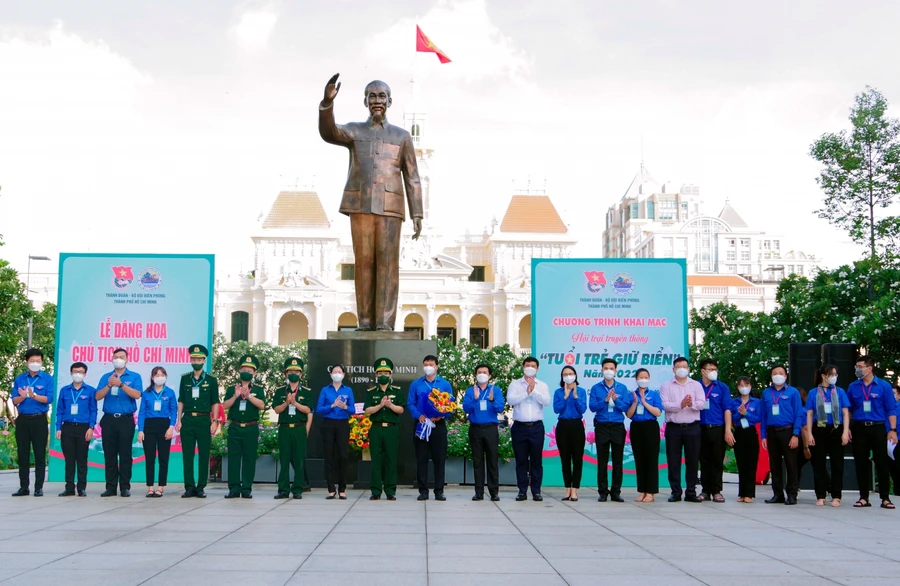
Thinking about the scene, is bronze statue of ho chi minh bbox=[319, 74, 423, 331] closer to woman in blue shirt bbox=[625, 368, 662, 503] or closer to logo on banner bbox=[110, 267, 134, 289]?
woman in blue shirt bbox=[625, 368, 662, 503]

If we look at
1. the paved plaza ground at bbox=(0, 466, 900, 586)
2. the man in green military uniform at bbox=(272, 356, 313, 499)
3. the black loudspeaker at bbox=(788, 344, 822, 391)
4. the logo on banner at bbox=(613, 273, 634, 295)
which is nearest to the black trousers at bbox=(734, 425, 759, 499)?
the paved plaza ground at bbox=(0, 466, 900, 586)

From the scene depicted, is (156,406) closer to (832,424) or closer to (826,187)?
(832,424)

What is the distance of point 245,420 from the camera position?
10.0 metres

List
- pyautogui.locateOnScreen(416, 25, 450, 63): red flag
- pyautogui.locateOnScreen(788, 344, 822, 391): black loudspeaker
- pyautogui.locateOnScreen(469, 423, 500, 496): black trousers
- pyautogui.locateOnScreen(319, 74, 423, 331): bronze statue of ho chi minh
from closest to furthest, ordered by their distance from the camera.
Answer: pyautogui.locateOnScreen(469, 423, 500, 496): black trousers → pyautogui.locateOnScreen(319, 74, 423, 331): bronze statue of ho chi minh → pyautogui.locateOnScreen(788, 344, 822, 391): black loudspeaker → pyautogui.locateOnScreen(416, 25, 450, 63): red flag

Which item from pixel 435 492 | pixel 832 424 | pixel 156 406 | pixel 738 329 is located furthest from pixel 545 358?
pixel 738 329

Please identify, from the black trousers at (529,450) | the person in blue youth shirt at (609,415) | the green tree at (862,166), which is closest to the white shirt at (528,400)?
the black trousers at (529,450)

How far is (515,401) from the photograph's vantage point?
1002cm

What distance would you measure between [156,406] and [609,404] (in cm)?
521

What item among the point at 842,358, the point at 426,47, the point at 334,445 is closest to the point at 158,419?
the point at 334,445

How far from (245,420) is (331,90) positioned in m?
3.83

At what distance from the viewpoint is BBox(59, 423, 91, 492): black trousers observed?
1002 centimetres

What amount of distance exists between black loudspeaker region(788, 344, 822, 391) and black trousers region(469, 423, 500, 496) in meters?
4.43

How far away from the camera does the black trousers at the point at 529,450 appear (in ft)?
32.9

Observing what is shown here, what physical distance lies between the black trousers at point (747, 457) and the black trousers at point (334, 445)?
4.52 metres
